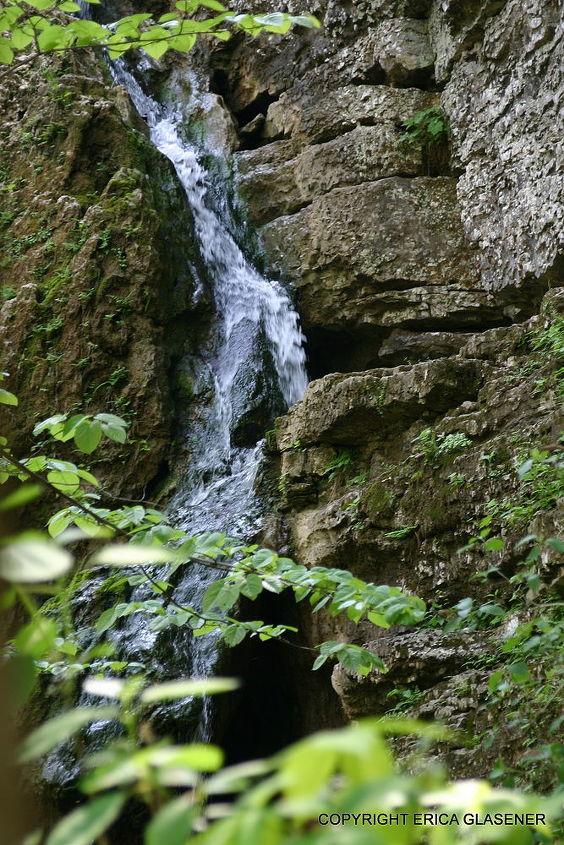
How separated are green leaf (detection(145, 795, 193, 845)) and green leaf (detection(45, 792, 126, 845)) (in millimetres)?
31

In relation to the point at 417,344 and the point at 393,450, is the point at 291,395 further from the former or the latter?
the point at 393,450

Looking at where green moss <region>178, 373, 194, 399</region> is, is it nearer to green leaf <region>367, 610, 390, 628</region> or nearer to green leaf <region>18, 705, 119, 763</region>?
green leaf <region>367, 610, 390, 628</region>

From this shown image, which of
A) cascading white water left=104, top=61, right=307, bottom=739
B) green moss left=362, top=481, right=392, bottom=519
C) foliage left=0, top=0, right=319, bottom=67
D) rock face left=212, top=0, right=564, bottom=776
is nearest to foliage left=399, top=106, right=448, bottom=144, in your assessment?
rock face left=212, top=0, right=564, bottom=776

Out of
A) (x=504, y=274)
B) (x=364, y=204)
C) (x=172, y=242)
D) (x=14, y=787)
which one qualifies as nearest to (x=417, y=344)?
(x=504, y=274)

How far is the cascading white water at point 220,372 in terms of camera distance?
6371 millimetres

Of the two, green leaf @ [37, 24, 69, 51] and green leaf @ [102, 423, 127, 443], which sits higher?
green leaf @ [37, 24, 69, 51]

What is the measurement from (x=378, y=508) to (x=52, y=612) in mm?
3143

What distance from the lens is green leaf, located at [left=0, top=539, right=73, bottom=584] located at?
26.8 inches

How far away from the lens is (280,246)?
32.5 feet

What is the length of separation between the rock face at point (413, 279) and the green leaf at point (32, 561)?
3376 mm

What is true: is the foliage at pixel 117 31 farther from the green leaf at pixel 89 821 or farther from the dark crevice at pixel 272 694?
the dark crevice at pixel 272 694

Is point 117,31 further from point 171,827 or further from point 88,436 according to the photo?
point 171,827

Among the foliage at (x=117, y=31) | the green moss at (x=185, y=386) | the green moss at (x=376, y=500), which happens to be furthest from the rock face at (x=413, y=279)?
the foliage at (x=117, y=31)

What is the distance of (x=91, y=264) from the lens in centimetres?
909
